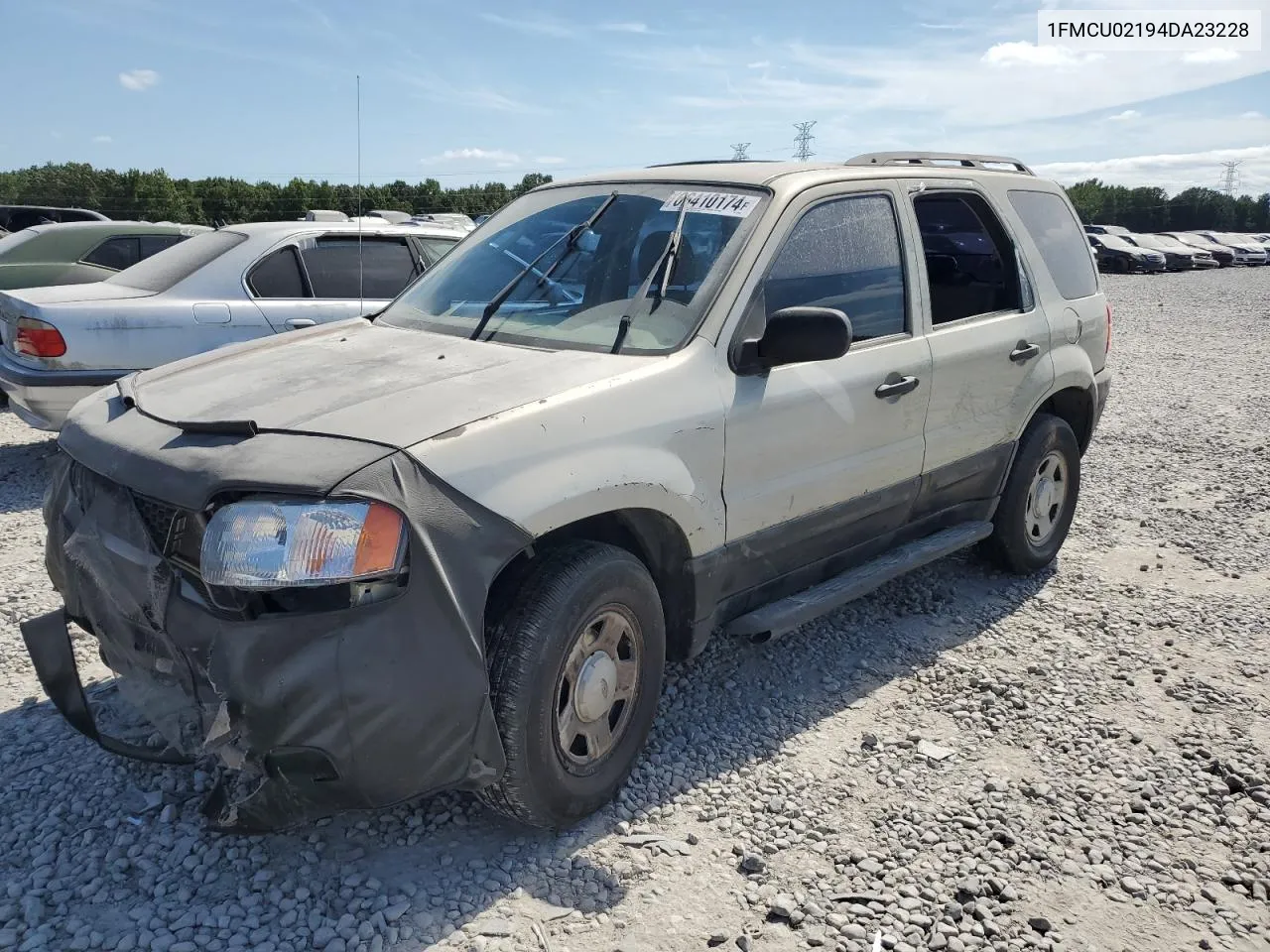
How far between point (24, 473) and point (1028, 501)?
6442 mm

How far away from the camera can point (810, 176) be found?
3.77 meters

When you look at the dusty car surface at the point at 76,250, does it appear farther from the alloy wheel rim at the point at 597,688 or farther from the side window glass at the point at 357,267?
the alloy wheel rim at the point at 597,688

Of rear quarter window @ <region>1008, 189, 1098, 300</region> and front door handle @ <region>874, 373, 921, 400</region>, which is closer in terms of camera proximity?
front door handle @ <region>874, 373, 921, 400</region>

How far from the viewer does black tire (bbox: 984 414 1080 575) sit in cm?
486

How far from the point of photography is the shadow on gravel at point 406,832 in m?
2.69

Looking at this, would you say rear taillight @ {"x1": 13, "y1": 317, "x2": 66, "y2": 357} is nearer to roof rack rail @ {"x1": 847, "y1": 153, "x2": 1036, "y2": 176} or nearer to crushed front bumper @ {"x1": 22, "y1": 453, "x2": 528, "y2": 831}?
crushed front bumper @ {"x1": 22, "y1": 453, "x2": 528, "y2": 831}

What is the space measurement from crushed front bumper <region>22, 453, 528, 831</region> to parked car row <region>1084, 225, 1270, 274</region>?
33.8m

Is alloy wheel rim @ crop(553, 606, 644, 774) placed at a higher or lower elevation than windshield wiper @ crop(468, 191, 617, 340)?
lower

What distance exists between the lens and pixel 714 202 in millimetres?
3617

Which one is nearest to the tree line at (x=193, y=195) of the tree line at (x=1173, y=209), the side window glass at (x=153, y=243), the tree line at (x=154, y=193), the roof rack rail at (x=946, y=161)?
the tree line at (x=154, y=193)

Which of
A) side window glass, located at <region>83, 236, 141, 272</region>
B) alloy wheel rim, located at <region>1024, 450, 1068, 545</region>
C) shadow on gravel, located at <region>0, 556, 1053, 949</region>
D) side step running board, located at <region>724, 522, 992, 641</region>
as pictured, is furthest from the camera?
side window glass, located at <region>83, 236, 141, 272</region>

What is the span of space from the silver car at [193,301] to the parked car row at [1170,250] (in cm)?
3031

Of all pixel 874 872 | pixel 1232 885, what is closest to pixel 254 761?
pixel 874 872

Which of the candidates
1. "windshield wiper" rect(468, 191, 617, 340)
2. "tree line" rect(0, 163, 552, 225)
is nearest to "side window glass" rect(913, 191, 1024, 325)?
"windshield wiper" rect(468, 191, 617, 340)
